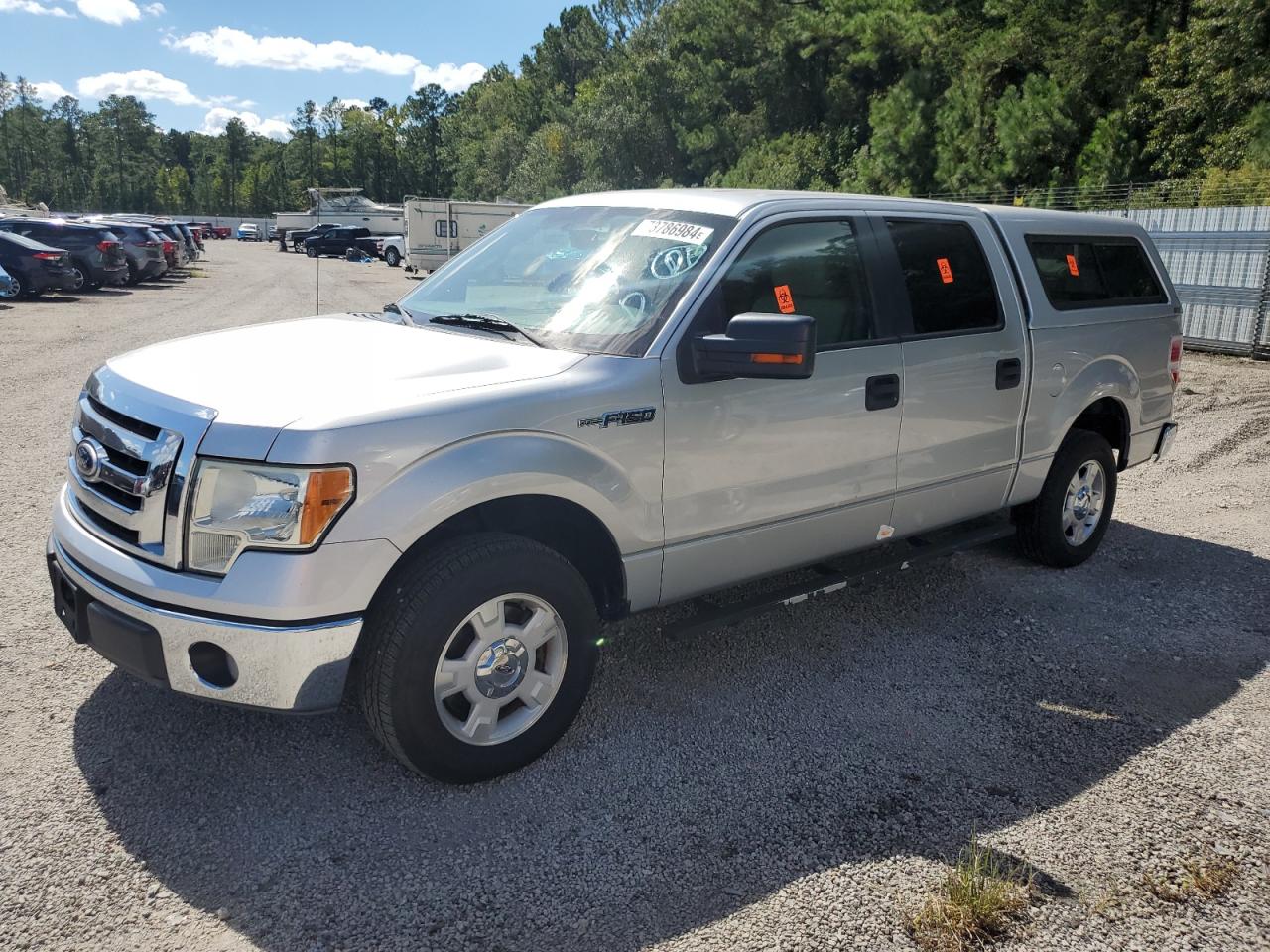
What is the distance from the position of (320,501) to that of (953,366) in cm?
296

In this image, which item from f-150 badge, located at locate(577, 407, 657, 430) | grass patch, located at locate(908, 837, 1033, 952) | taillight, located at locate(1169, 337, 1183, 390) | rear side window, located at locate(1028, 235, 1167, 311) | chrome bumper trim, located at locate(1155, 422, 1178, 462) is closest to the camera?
grass patch, located at locate(908, 837, 1033, 952)

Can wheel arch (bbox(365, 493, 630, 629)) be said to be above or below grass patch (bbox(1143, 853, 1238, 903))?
above

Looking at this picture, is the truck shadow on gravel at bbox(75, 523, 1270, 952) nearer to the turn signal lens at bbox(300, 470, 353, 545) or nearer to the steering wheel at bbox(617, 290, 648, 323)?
the turn signal lens at bbox(300, 470, 353, 545)

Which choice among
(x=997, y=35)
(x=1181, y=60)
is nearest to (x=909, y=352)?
(x=1181, y=60)

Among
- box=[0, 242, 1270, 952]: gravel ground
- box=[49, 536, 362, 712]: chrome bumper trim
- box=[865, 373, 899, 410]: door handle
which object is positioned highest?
box=[865, 373, 899, 410]: door handle

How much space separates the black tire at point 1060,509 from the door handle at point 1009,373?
72 cm

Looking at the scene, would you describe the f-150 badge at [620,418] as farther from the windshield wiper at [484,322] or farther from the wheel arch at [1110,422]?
the wheel arch at [1110,422]

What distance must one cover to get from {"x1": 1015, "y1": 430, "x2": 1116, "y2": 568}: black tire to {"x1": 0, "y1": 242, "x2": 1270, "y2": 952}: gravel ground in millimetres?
435

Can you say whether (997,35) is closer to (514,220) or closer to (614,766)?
(514,220)

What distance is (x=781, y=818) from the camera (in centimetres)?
319

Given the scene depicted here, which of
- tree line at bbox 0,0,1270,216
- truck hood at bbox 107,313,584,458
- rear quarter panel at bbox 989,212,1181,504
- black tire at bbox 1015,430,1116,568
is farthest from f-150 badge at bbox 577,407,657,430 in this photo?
tree line at bbox 0,0,1270,216

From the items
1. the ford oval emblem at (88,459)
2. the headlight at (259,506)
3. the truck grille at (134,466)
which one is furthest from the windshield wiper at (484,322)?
the ford oval emblem at (88,459)

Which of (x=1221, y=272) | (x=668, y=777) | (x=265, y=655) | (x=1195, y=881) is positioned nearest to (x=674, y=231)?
(x=668, y=777)

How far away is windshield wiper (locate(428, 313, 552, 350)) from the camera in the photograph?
12.1ft
